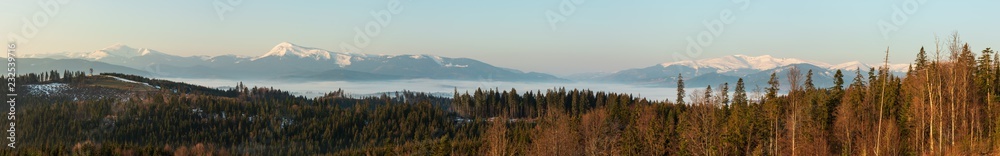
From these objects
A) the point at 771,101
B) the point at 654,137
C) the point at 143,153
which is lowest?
the point at 143,153

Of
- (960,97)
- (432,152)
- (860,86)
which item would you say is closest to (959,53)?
(960,97)

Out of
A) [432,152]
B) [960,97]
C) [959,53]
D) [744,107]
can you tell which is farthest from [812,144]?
[432,152]

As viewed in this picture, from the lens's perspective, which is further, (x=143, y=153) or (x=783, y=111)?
A: (x=143, y=153)

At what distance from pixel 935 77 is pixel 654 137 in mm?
53121

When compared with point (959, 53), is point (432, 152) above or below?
below

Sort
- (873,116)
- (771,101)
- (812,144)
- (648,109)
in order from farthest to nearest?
(648,109)
(771,101)
(873,116)
(812,144)

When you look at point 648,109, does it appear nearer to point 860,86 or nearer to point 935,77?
point 860,86

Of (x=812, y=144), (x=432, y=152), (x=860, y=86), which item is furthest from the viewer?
(x=432, y=152)

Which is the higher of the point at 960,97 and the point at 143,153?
the point at 960,97

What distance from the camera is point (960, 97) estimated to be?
4725 cm

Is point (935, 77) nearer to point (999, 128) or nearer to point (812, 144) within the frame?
point (999, 128)

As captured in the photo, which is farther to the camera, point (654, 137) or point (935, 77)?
point (654, 137)

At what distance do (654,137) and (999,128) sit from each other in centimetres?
5123

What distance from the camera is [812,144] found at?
6544 cm
